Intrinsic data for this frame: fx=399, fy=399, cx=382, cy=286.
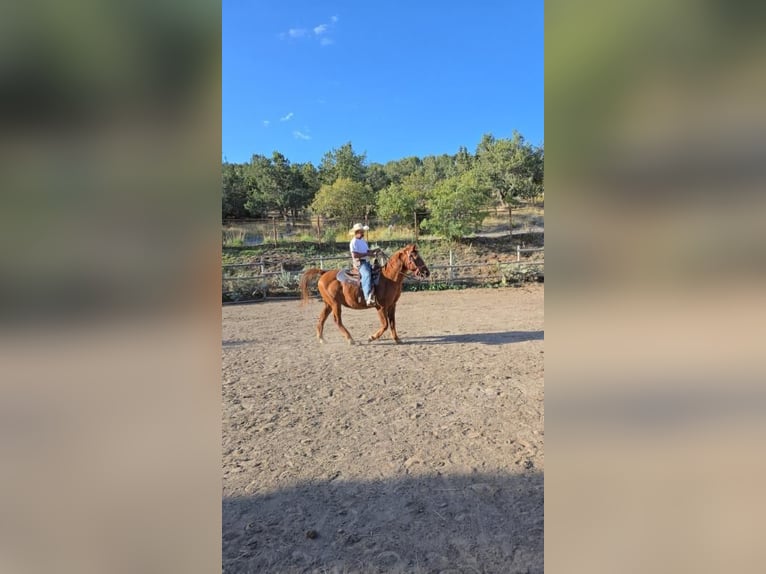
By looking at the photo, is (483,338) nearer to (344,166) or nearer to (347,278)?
(347,278)

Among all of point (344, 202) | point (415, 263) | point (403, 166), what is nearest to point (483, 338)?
point (415, 263)

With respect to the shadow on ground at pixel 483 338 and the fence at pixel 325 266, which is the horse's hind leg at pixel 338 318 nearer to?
the shadow on ground at pixel 483 338

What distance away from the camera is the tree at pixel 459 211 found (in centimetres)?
1538

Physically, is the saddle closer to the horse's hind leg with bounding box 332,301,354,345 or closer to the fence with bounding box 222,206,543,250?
the horse's hind leg with bounding box 332,301,354,345

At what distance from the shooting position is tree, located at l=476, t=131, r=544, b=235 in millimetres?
19719

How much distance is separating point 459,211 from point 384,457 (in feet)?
44.5

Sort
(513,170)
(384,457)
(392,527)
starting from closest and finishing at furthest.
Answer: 1. (392,527)
2. (384,457)
3. (513,170)

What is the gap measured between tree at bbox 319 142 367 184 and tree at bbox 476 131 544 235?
10.5 meters

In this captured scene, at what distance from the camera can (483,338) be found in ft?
21.5

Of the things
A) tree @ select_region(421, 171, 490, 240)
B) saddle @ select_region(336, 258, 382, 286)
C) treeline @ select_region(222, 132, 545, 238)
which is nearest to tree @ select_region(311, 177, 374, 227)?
treeline @ select_region(222, 132, 545, 238)
